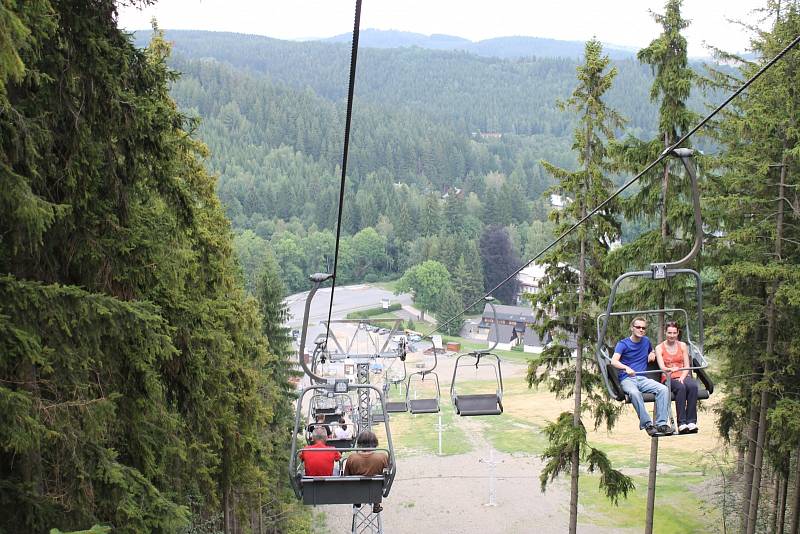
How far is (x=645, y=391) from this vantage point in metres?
9.84

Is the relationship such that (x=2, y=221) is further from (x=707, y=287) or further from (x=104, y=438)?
(x=707, y=287)

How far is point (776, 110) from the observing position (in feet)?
53.2

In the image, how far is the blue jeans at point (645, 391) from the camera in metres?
9.59

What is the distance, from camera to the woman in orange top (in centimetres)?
973

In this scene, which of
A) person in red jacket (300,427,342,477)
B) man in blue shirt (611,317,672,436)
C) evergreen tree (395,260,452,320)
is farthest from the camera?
evergreen tree (395,260,452,320)

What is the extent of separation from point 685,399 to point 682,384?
0.62ft

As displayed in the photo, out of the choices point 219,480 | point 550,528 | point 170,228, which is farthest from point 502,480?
point 170,228

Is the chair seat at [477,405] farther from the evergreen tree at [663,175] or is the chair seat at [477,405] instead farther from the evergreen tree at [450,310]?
Result: the evergreen tree at [450,310]

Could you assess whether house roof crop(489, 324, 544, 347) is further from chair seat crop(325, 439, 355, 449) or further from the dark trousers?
the dark trousers

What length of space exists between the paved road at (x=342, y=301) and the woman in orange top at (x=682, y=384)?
87.2m

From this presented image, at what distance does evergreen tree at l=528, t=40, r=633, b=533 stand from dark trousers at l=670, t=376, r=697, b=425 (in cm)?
787

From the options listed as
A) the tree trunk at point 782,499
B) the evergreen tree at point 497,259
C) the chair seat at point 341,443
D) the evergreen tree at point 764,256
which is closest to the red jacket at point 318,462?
the chair seat at point 341,443

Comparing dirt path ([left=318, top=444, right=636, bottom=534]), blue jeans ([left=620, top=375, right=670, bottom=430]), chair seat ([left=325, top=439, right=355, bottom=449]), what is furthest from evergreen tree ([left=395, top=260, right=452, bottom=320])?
blue jeans ([left=620, top=375, right=670, bottom=430])

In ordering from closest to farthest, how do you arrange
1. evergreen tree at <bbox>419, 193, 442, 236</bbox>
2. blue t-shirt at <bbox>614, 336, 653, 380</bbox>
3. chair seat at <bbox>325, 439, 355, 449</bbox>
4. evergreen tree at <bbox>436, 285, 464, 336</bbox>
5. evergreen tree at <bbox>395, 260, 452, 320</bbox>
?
blue t-shirt at <bbox>614, 336, 653, 380</bbox>
chair seat at <bbox>325, 439, 355, 449</bbox>
evergreen tree at <bbox>436, 285, 464, 336</bbox>
evergreen tree at <bbox>395, 260, 452, 320</bbox>
evergreen tree at <bbox>419, 193, 442, 236</bbox>
